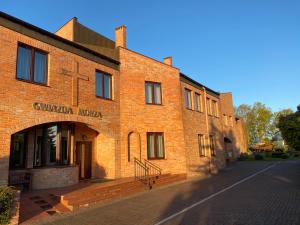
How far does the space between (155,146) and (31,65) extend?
9035 mm

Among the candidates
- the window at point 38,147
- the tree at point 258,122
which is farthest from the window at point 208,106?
the tree at point 258,122

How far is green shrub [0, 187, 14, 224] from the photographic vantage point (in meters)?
6.96

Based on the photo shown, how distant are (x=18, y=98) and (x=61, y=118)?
2130 millimetres

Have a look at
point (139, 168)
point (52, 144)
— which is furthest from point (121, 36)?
point (139, 168)

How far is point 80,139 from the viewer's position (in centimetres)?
1430

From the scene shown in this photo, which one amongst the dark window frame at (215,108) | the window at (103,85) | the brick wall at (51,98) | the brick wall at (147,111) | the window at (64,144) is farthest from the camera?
the dark window frame at (215,108)

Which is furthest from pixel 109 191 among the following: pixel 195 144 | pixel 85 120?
pixel 195 144

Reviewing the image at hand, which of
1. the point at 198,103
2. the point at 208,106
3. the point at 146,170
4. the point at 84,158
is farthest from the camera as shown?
the point at 208,106

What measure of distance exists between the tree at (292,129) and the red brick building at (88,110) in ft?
21.2

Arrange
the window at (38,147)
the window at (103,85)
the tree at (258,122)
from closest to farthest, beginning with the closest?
1. the window at (38,147)
2. the window at (103,85)
3. the tree at (258,122)

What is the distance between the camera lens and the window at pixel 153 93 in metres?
17.2

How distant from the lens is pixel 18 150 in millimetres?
11242

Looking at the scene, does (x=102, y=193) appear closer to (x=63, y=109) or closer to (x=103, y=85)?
(x=63, y=109)

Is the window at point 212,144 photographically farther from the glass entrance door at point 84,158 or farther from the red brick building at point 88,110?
the glass entrance door at point 84,158
